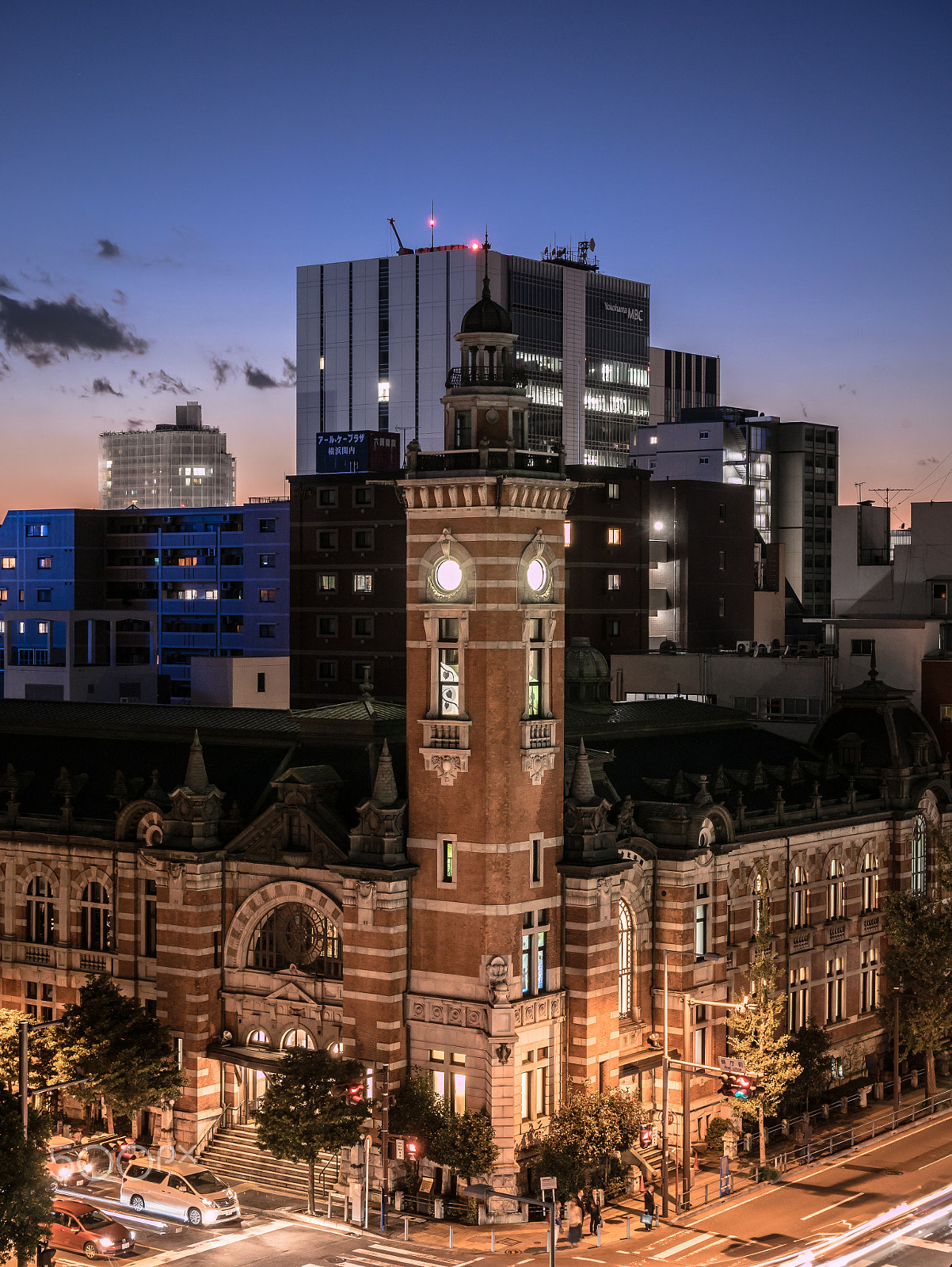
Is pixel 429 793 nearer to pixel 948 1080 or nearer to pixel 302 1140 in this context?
pixel 302 1140

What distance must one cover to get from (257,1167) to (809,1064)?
29024 mm

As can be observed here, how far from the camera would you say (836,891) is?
97.9 meters

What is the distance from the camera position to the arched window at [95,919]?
86125 millimetres

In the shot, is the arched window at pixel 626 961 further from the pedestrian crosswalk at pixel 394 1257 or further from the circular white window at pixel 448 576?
the circular white window at pixel 448 576

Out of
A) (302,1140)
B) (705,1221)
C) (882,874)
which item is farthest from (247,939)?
(882,874)

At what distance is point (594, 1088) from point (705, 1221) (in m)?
7.48

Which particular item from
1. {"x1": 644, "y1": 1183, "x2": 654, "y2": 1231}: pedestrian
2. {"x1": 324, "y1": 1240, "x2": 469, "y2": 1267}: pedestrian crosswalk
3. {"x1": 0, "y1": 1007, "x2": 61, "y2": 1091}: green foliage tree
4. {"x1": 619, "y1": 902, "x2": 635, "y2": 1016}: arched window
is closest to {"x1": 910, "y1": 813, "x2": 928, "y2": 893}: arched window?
{"x1": 619, "y1": 902, "x2": 635, "y2": 1016}: arched window

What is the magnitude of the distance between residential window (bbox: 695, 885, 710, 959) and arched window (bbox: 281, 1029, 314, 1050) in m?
19.6

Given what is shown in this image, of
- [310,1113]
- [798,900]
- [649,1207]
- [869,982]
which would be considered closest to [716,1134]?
[649,1207]

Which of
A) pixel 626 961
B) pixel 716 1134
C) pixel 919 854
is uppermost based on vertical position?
pixel 919 854

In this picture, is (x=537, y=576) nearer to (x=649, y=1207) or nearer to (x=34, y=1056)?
(x=649, y=1207)

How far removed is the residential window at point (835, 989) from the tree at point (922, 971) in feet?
9.14

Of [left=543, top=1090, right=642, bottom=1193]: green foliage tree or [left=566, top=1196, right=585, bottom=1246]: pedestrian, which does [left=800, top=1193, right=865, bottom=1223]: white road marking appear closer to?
[left=543, top=1090, right=642, bottom=1193]: green foliage tree

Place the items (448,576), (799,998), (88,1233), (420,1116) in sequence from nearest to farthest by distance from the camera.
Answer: (88,1233) < (420,1116) < (448,576) < (799,998)
